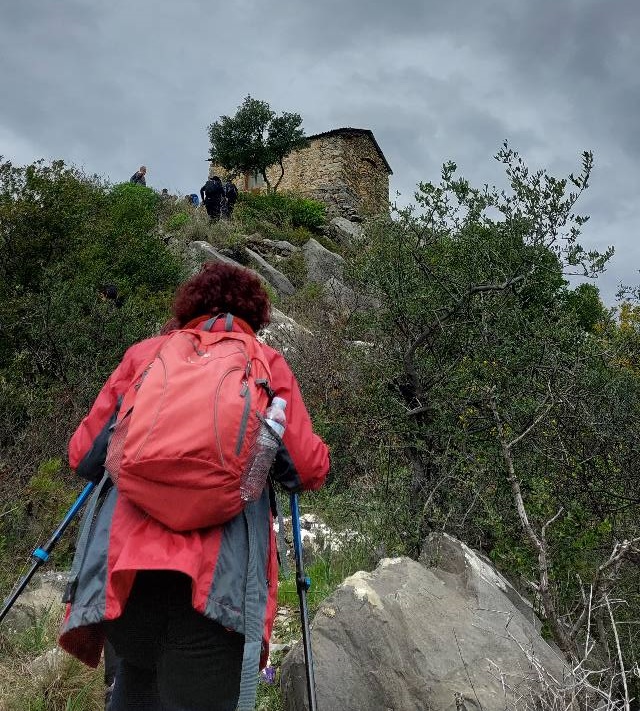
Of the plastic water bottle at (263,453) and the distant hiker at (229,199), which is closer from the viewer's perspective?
the plastic water bottle at (263,453)

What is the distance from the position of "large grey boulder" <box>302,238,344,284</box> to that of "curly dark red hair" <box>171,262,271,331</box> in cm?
1376

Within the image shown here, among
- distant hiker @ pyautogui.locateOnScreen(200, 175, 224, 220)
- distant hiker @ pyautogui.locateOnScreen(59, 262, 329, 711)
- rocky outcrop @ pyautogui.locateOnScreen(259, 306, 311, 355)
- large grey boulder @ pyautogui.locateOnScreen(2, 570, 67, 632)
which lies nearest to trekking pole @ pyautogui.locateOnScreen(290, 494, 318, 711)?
distant hiker @ pyautogui.locateOnScreen(59, 262, 329, 711)

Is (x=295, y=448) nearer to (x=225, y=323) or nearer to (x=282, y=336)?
(x=225, y=323)

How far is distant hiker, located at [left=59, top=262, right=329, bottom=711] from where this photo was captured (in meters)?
1.97

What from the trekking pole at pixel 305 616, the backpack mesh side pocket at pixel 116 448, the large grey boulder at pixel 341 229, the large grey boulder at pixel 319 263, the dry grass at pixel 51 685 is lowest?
the dry grass at pixel 51 685

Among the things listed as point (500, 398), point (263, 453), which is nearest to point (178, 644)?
point (263, 453)

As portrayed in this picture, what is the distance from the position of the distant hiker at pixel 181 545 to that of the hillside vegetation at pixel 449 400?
1.25 m

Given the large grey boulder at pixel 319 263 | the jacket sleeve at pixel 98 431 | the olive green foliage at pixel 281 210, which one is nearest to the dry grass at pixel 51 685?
the jacket sleeve at pixel 98 431

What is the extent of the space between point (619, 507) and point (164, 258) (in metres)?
10.2

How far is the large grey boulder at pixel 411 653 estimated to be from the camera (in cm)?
273

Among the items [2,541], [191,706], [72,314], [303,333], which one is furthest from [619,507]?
[72,314]

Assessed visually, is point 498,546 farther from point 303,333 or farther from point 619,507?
point 303,333

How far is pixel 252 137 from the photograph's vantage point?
25609 millimetres

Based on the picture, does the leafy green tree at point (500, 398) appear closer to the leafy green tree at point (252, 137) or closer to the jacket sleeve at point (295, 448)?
the jacket sleeve at point (295, 448)
